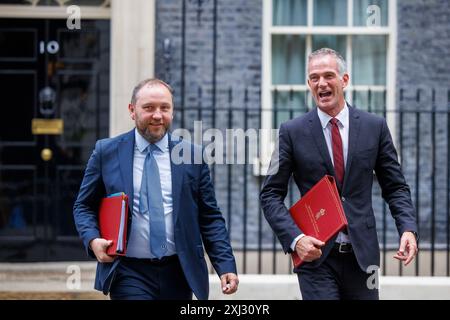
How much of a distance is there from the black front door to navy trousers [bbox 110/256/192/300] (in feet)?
18.2

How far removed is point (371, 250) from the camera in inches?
197

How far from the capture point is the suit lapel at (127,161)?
16.2 feet

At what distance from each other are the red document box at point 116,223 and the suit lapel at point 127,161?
9 cm

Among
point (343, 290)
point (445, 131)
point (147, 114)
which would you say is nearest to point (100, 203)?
point (147, 114)

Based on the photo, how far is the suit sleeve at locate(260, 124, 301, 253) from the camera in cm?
498

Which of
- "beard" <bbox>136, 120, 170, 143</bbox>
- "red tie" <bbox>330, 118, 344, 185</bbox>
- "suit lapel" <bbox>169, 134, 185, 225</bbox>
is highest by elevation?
"beard" <bbox>136, 120, 170, 143</bbox>

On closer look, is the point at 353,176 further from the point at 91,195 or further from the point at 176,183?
the point at 91,195

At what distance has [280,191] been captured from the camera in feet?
16.9

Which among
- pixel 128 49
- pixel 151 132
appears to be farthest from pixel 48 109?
pixel 151 132

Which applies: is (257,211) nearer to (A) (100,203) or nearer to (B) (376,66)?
(B) (376,66)

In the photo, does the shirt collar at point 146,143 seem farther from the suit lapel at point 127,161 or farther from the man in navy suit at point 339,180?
the man in navy suit at point 339,180

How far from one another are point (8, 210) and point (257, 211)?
2612 millimetres

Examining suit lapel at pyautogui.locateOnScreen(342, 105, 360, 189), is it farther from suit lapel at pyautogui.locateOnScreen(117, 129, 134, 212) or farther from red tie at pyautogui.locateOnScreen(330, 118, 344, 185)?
suit lapel at pyautogui.locateOnScreen(117, 129, 134, 212)

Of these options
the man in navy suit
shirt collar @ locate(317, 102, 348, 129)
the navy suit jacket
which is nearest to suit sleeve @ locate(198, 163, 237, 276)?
the navy suit jacket
